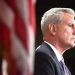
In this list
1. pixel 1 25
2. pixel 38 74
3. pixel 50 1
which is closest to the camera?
pixel 1 25

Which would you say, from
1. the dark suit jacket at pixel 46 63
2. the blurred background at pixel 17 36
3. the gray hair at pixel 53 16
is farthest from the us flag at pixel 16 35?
the gray hair at pixel 53 16

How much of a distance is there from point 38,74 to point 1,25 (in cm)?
105

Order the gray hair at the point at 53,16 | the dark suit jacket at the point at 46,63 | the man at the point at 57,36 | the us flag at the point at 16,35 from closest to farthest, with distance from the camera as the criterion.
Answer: the us flag at the point at 16,35, the dark suit jacket at the point at 46,63, the man at the point at 57,36, the gray hair at the point at 53,16

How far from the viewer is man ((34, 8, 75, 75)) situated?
1937 millimetres

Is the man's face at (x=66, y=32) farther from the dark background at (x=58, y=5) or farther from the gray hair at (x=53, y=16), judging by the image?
the dark background at (x=58, y=5)

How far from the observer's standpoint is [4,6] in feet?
2.52

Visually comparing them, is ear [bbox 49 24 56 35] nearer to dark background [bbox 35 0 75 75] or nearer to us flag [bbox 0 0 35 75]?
us flag [bbox 0 0 35 75]

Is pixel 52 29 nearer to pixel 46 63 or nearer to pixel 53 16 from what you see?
pixel 53 16

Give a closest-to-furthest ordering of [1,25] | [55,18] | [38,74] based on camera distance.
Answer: [1,25], [38,74], [55,18]

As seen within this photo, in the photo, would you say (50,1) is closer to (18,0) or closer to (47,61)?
(47,61)

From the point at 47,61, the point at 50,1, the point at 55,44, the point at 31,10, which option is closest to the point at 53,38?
the point at 55,44

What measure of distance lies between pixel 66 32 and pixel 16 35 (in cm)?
140

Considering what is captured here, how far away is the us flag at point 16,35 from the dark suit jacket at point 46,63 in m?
1.01

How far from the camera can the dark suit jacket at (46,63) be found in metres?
1.81
